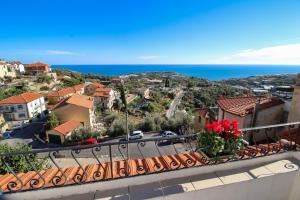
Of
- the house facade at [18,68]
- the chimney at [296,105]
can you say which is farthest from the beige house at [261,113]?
the house facade at [18,68]

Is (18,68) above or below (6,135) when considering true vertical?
above

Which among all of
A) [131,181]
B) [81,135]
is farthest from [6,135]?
[131,181]

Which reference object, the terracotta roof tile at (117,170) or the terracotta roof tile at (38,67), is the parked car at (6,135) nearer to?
the terracotta roof tile at (117,170)

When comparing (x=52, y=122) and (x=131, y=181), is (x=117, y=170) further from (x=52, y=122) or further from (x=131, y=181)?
(x=52, y=122)

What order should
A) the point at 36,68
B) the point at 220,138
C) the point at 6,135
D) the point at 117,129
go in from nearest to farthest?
1. the point at 220,138
2. the point at 117,129
3. the point at 6,135
4. the point at 36,68

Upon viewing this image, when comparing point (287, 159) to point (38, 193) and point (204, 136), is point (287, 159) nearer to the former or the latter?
point (204, 136)

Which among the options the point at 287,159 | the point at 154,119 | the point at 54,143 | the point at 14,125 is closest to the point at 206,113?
the point at 154,119

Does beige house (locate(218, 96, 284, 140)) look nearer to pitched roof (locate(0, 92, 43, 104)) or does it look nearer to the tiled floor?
the tiled floor
